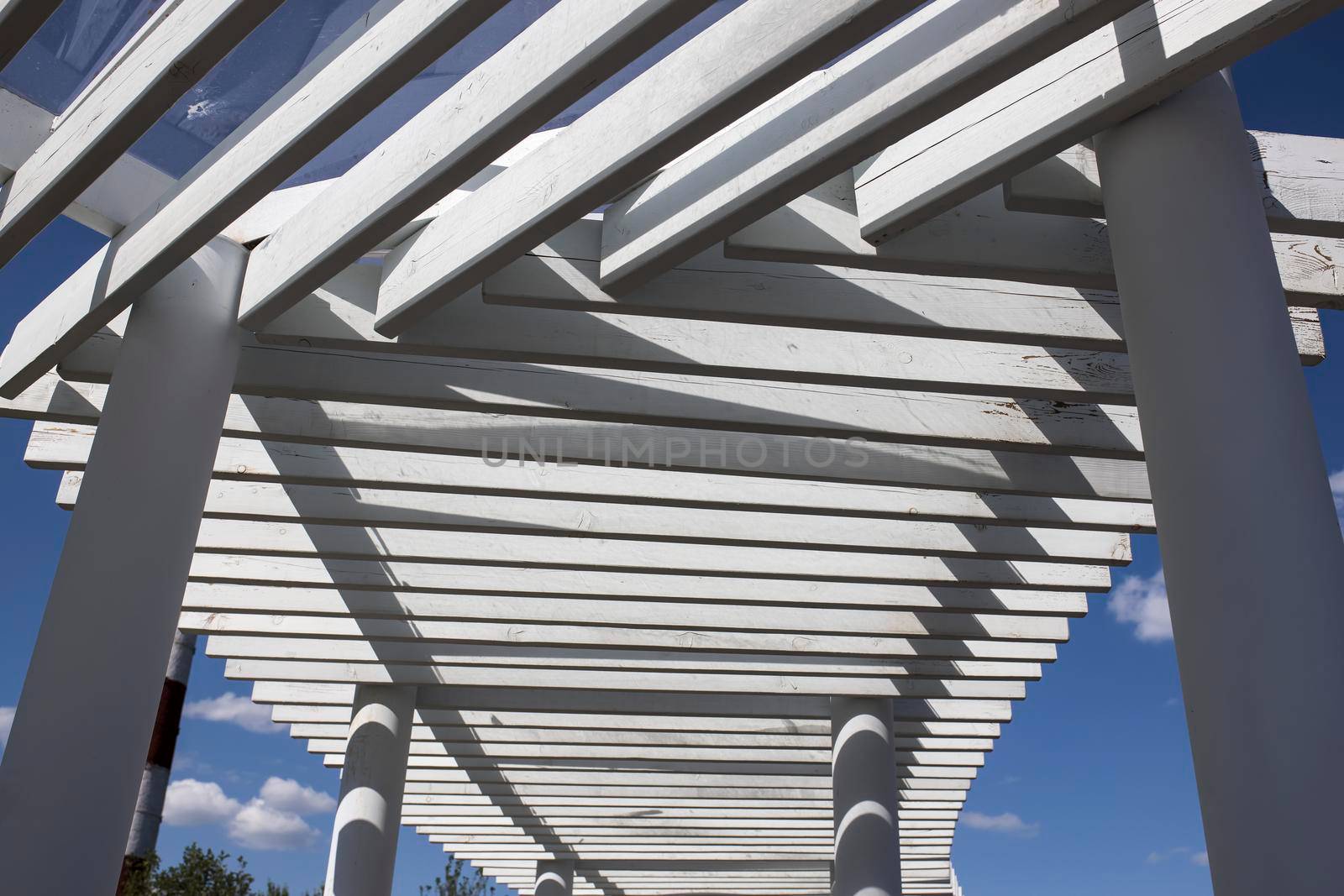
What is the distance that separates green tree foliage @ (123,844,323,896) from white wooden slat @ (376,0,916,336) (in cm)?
1427

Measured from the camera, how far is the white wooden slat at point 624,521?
20.9 feet

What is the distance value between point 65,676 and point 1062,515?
5.28 metres

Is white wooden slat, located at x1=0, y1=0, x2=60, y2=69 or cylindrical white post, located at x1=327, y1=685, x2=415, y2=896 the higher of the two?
white wooden slat, located at x1=0, y1=0, x2=60, y2=69

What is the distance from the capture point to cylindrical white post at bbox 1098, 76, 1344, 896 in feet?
8.54

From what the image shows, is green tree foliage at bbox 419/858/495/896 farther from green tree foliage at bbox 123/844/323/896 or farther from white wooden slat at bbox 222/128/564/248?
white wooden slat at bbox 222/128/564/248

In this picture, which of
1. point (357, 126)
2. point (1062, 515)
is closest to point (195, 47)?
point (357, 126)

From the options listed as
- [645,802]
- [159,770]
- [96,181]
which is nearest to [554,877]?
[645,802]

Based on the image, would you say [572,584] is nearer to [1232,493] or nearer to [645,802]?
[1232,493]

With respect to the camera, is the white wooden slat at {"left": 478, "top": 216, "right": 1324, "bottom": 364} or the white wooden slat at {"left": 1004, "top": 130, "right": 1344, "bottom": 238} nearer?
the white wooden slat at {"left": 1004, "top": 130, "right": 1344, "bottom": 238}

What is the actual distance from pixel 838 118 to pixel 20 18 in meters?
2.58

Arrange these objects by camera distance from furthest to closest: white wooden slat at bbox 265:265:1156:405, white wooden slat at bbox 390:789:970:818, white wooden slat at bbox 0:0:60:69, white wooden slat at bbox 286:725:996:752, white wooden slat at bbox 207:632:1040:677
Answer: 1. white wooden slat at bbox 390:789:970:818
2. white wooden slat at bbox 286:725:996:752
3. white wooden slat at bbox 207:632:1040:677
4. white wooden slat at bbox 265:265:1156:405
5. white wooden slat at bbox 0:0:60:69

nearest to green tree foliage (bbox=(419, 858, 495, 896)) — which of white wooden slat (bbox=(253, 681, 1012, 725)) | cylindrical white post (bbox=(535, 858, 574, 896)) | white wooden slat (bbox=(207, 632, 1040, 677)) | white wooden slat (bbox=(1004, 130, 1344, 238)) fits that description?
cylindrical white post (bbox=(535, 858, 574, 896))

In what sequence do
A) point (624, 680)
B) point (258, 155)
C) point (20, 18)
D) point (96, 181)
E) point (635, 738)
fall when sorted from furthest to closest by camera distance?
point (635, 738) < point (624, 680) < point (96, 181) < point (258, 155) < point (20, 18)

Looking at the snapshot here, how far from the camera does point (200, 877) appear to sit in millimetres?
15836
